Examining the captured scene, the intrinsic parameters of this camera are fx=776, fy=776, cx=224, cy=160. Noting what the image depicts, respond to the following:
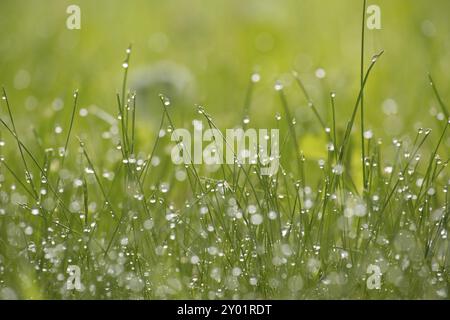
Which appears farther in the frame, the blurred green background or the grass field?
the blurred green background

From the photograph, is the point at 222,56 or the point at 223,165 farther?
the point at 222,56

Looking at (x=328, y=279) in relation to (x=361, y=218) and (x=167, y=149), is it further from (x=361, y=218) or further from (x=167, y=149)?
(x=167, y=149)

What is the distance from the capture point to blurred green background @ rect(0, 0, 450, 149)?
271 cm

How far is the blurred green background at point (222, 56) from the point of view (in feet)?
8.87

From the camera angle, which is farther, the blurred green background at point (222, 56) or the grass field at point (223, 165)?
the blurred green background at point (222, 56)

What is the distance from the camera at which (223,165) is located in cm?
194

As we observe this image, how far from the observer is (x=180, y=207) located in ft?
6.84

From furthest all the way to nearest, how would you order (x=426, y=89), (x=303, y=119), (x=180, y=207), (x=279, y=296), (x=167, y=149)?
(x=426, y=89) → (x=303, y=119) → (x=167, y=149) → (x=180, y=207) → (x=279, y=296)

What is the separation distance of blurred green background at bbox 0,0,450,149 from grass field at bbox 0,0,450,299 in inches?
0.4

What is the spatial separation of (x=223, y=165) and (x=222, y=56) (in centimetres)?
139

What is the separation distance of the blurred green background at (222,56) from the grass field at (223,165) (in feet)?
0.03

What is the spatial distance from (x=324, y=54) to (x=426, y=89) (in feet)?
2.03

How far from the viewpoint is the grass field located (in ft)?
5.09

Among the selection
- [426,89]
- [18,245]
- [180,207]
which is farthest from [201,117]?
[18,245]
